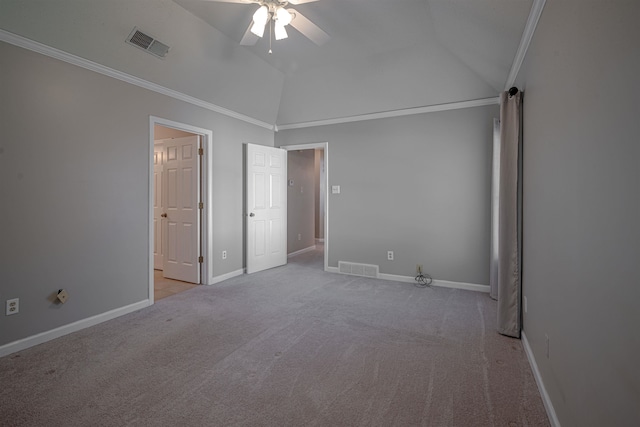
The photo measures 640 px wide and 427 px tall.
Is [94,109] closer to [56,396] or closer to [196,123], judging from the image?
[196,123]

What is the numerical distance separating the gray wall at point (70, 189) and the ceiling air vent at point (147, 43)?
435 millimetres

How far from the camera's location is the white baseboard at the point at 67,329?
8.19 ft

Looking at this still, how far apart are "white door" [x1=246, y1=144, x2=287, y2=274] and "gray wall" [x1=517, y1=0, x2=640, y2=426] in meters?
3.80

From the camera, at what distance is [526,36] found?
7.86 feet

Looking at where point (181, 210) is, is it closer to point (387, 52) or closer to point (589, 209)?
point (387, 52)

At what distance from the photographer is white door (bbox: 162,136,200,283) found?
14.4 ft

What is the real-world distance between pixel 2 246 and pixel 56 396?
1306mm

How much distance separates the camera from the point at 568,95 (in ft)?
5.15

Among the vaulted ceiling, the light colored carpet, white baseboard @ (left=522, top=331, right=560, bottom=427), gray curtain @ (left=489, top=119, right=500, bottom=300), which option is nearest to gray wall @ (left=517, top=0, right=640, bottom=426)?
white baseboard @ (left=522, top=331, right=560, bottom=427)

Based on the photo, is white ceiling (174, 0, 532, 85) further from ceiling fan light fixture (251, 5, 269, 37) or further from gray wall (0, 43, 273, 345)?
gray wall (0, 43, 273, 345)

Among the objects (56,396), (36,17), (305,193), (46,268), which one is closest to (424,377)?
(56,396)

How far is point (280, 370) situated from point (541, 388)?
1683 millimetres

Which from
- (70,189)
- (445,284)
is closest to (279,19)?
(70,189)

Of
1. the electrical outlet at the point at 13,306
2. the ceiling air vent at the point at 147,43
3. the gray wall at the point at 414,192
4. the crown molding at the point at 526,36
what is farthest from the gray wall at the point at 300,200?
the electrical outlet at the point at 13,306
